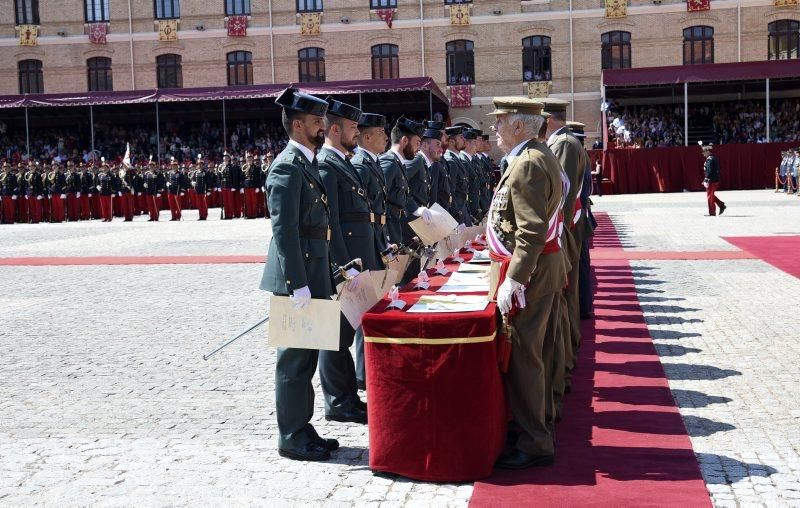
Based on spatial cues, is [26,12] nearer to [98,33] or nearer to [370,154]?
[98,33]

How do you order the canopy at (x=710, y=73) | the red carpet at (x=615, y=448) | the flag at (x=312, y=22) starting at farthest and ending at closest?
the flag at (x=312, y=22), the canopy at (x=710, y=73), the red carpet at (x=615, y=448)

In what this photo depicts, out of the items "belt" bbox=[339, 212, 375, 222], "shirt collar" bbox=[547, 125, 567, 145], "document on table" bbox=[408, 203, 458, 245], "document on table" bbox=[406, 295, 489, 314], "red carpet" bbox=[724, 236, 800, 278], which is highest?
"shirt collar" bbox=[547, 125, 567, 145]

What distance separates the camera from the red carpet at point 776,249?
45.4 feet

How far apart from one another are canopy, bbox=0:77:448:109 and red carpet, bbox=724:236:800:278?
19.0 meters

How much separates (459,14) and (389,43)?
3.29 meters

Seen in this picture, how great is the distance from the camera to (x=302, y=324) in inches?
216

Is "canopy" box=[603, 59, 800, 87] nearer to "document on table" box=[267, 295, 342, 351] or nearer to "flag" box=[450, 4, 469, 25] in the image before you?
"flag" box=[450, 4, 469, 25]

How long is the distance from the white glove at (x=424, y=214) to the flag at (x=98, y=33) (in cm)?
3972

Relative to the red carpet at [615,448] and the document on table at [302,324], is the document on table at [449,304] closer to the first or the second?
the document on table at [302,324]

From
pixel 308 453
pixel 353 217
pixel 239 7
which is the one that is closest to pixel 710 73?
pixel 239 7

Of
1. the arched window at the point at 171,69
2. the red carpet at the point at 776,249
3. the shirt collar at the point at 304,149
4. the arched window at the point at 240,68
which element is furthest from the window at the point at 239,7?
the shirt collar at the point at 304,149

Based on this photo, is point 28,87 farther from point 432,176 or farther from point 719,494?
point 719,494

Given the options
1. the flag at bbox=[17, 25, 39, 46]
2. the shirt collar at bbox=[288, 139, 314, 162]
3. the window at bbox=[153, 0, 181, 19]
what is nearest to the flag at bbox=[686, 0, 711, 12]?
the window at bbox=[153, 0, 181, 19]

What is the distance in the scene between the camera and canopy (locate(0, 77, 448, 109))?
116ft
